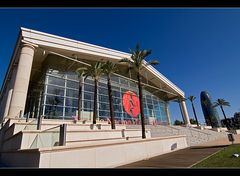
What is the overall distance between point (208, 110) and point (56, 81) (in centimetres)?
8935

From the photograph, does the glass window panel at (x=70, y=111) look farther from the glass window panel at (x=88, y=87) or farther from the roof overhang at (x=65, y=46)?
the roof overhang at (x=65, y=46)

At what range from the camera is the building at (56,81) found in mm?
17891

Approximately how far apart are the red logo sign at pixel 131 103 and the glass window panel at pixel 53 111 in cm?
1309

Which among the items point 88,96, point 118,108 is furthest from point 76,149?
point 118,108

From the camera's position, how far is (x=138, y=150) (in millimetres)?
10844

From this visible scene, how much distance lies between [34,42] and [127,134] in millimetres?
16702

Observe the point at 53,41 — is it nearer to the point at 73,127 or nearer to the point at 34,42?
the point at 34,42

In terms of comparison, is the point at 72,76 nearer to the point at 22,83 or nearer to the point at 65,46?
the point at 65,46

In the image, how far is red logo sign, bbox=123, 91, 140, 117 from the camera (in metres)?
31.7

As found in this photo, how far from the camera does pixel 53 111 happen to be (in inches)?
853

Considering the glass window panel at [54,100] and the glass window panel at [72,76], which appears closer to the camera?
the glass window panel at [54,100]

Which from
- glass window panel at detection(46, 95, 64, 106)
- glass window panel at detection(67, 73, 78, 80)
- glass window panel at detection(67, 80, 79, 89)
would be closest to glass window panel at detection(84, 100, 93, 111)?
glass window panel at detection(67, 80, 79, 89)

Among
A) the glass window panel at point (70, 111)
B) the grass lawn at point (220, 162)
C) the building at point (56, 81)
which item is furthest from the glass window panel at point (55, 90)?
the grass lawn at point (220, 162)
